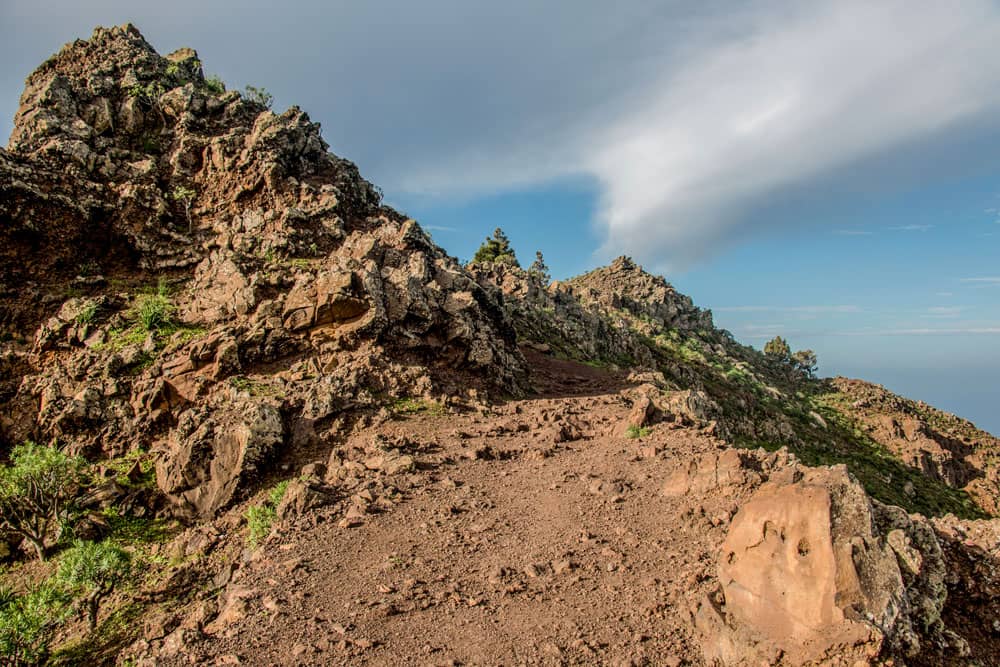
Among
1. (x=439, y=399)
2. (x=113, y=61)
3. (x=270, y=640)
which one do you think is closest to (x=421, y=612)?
(x=270, y=640)

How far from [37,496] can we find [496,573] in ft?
36.7

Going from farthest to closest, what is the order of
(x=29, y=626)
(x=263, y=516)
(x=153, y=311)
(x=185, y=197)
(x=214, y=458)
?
(x=185, y=197)
(x=153, y=311)
(x=214, y=458)
(x=263, y=516)
(x=29, y=626)

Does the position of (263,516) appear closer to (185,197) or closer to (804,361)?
(185,197)

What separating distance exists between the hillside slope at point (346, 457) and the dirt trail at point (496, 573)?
5 cm

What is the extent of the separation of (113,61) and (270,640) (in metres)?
27.2

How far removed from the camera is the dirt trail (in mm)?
7449

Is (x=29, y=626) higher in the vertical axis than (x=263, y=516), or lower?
lower

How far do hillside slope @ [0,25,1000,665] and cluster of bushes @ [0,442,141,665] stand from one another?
0.16 meters

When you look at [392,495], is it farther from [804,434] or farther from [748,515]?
[804,434]

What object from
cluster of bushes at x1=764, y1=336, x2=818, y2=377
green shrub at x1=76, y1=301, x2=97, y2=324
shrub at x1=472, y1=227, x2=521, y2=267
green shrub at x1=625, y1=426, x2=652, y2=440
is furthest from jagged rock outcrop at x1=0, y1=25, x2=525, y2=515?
cluster of bushes at x1=764, y1=336, x2=818, y2=377

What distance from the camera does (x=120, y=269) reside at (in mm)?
19562

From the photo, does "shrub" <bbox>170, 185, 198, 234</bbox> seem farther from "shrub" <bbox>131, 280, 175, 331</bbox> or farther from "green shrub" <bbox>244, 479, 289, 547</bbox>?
"green shrub" <bbox>244, 479, 289, 547</bbox>

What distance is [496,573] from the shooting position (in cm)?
905

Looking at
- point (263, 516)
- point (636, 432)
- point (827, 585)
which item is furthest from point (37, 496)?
point (827, 585)
